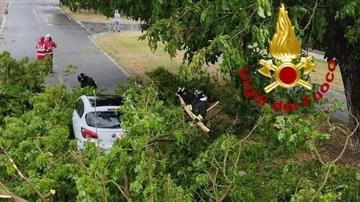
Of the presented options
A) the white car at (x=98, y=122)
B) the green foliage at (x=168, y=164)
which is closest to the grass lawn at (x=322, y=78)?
the white car at (x=98, y=122)

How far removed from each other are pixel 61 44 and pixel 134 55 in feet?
17.8

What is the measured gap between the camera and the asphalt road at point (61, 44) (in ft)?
56.1

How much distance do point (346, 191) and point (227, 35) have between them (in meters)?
2.22

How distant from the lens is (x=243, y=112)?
7.25 meters

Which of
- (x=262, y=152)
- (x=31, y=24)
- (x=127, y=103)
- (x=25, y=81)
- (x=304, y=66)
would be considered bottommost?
(x=31, y=24)

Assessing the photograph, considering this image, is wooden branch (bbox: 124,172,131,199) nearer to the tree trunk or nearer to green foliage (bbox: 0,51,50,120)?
green foliage (bbox: 0,51,50,120)

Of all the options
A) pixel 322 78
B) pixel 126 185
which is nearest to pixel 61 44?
pixel 322 78

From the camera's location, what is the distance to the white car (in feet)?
27.3

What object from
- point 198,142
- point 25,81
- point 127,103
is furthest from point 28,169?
point 25,81

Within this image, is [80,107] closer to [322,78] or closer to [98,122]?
[98,122]

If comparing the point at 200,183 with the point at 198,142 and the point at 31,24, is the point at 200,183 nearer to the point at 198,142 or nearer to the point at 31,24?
the point at 198,142

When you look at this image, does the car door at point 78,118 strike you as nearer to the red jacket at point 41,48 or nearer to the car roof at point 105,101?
the car roof at point 105,101

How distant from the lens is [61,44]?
2502 centimetres

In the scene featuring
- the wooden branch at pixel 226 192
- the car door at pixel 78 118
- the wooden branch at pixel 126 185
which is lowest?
the car door at pixel 78 118
